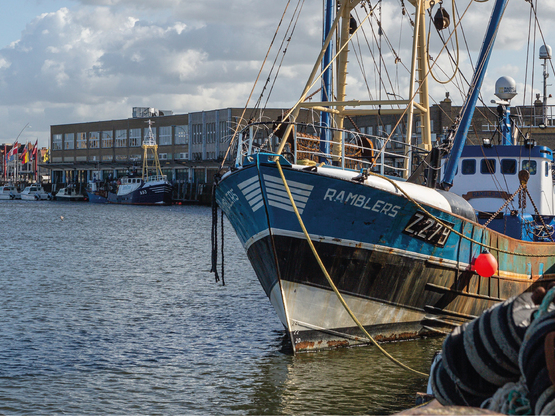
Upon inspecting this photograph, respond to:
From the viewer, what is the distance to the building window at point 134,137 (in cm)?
10850

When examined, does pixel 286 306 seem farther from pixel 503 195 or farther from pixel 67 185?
pixel 67 185

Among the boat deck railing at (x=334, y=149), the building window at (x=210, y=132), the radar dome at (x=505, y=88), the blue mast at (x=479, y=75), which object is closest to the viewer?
the boat deck railing at (x=334, y=149)

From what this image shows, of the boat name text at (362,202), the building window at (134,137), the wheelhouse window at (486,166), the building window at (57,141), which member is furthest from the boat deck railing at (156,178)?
the boat name text at (362,202)

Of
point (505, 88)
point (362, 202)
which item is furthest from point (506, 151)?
point (362, 202)

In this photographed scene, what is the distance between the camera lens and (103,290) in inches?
812

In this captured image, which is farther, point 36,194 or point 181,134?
point 36,194

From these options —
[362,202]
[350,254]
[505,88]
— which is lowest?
[350,254]

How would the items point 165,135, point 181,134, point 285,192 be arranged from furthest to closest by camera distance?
1. point 165,135
2. point 181,134
3. point 285,192

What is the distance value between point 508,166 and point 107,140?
10460 cm

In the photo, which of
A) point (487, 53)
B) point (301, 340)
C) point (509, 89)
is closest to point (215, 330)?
point (301, 340)

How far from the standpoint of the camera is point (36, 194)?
124188 millimetres

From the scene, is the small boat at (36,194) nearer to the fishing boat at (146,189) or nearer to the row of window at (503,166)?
the fishing boat at (146,189)

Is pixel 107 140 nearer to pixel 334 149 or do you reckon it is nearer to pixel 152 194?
pixel 152 194

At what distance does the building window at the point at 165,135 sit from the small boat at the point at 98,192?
11443mm
